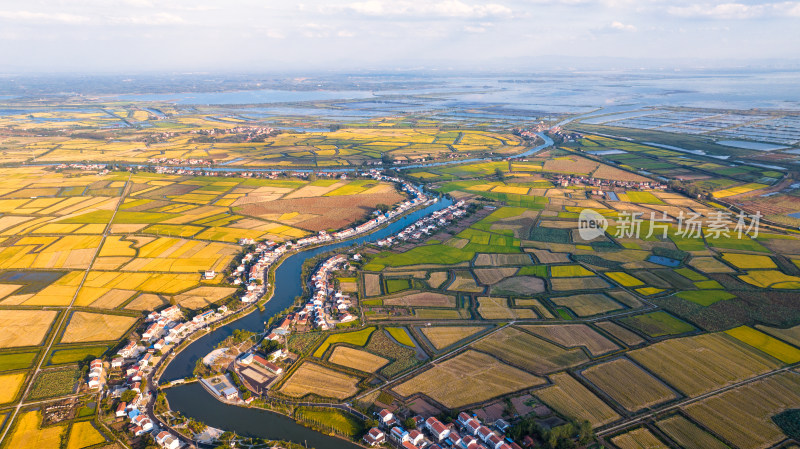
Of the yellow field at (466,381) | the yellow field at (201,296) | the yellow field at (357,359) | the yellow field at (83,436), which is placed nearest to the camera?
the yellow field at (83,436)

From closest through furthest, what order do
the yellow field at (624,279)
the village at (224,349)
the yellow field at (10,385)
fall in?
the village at (224,349), the yellow field at (10,385), the yellow field at (624,279)

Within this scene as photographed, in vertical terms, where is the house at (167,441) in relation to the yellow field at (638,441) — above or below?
below

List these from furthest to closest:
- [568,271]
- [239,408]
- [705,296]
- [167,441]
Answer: [568,271]
[705,296]
[239,408]
[167,441]

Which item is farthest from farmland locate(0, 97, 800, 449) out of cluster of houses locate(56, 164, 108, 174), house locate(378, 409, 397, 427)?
cluster of houses locate(56, 164, 108, 174)

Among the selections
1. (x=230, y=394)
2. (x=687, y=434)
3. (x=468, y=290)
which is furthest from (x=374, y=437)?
(x=468, y=290)

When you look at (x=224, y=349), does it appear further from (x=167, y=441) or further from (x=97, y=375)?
(x=167, y=441)

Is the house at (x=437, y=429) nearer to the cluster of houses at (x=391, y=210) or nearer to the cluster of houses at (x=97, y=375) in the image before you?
the cluster of houses at (x=97, y=375)

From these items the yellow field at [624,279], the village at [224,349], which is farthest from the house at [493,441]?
the yellow field at [624,279]
